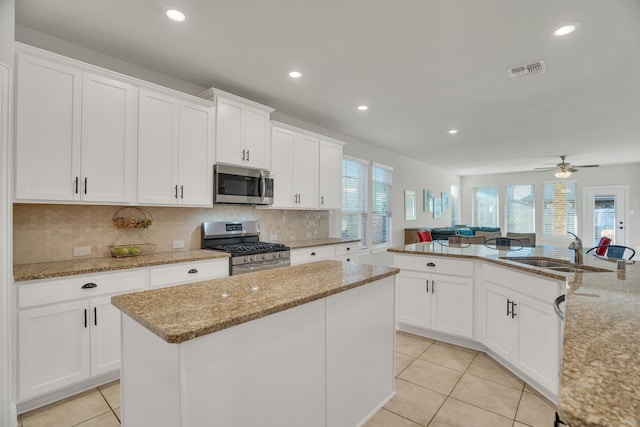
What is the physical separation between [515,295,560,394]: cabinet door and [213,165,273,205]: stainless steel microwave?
2618 mm

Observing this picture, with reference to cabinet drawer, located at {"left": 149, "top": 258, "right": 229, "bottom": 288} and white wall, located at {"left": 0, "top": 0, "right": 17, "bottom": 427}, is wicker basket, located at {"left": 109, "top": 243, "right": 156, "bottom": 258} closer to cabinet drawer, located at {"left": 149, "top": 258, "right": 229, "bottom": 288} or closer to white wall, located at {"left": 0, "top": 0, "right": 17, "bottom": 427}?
cabinet drawer, located at {"left": 149, "top": 258, "right": 229, "bottom": 288}

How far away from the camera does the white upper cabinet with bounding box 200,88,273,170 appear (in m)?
3.23

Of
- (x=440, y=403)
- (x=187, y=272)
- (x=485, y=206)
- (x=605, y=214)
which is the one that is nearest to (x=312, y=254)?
(x=187, y=272)

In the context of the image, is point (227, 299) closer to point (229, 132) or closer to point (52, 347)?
point (52, 347)

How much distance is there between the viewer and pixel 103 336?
2252 millimetres

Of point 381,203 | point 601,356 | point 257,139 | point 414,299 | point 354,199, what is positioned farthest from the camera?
point 381,203

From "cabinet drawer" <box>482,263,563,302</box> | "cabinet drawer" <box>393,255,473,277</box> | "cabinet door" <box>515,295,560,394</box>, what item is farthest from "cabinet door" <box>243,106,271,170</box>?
"cabinet door" <box>515,295,560,394</box>

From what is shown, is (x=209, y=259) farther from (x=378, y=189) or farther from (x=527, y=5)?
(x=378, y=189)

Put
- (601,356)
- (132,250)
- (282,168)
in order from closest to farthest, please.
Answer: (601,356) → (132,250) → (282,168)

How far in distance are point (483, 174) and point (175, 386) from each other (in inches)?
452

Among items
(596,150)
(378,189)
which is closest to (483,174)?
(596,150)

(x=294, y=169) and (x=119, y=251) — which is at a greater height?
(x=294, y=169)

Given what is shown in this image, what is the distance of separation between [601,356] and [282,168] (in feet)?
11.6

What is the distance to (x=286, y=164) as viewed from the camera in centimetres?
399
